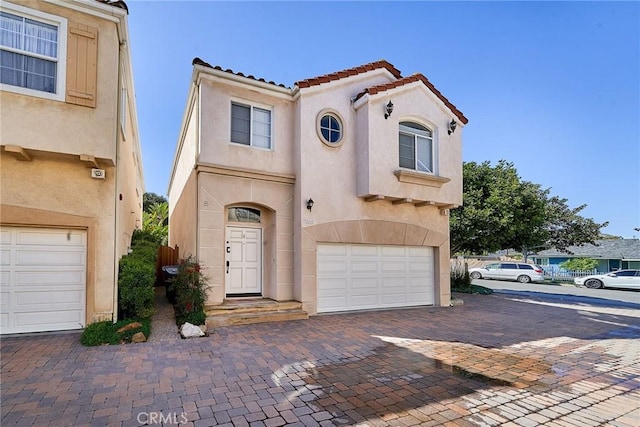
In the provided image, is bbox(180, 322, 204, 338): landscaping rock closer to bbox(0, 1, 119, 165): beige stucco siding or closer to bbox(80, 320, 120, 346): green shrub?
bbox(80, 320, 120, 346): green shrub

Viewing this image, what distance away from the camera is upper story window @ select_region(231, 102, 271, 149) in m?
9.82

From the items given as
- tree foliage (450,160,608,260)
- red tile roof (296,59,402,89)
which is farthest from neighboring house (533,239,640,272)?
red tile roof (296,59,402,89)

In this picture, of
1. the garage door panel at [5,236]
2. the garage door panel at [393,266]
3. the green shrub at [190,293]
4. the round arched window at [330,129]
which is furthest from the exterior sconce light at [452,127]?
the garage door panel at [5,236]

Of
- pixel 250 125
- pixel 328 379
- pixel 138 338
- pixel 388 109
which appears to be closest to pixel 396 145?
pixel 388 109

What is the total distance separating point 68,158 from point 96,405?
16.9 feet

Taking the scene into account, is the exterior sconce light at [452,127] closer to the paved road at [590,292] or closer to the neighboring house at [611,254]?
the paved road at [590,292]

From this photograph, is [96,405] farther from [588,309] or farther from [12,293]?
[588,309]

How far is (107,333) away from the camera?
21.9ft

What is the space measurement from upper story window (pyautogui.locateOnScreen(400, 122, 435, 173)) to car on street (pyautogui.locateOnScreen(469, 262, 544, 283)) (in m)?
18.4

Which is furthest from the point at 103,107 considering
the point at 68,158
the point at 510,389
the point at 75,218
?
the point at 510,389

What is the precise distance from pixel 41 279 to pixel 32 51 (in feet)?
15.4

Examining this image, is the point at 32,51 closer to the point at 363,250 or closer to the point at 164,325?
the point at 164,325

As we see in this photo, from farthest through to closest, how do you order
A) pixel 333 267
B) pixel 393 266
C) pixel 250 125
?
pixel 393 266 < pixel 333 267 < pixel 250 125

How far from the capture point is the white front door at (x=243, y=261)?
9.95 m
